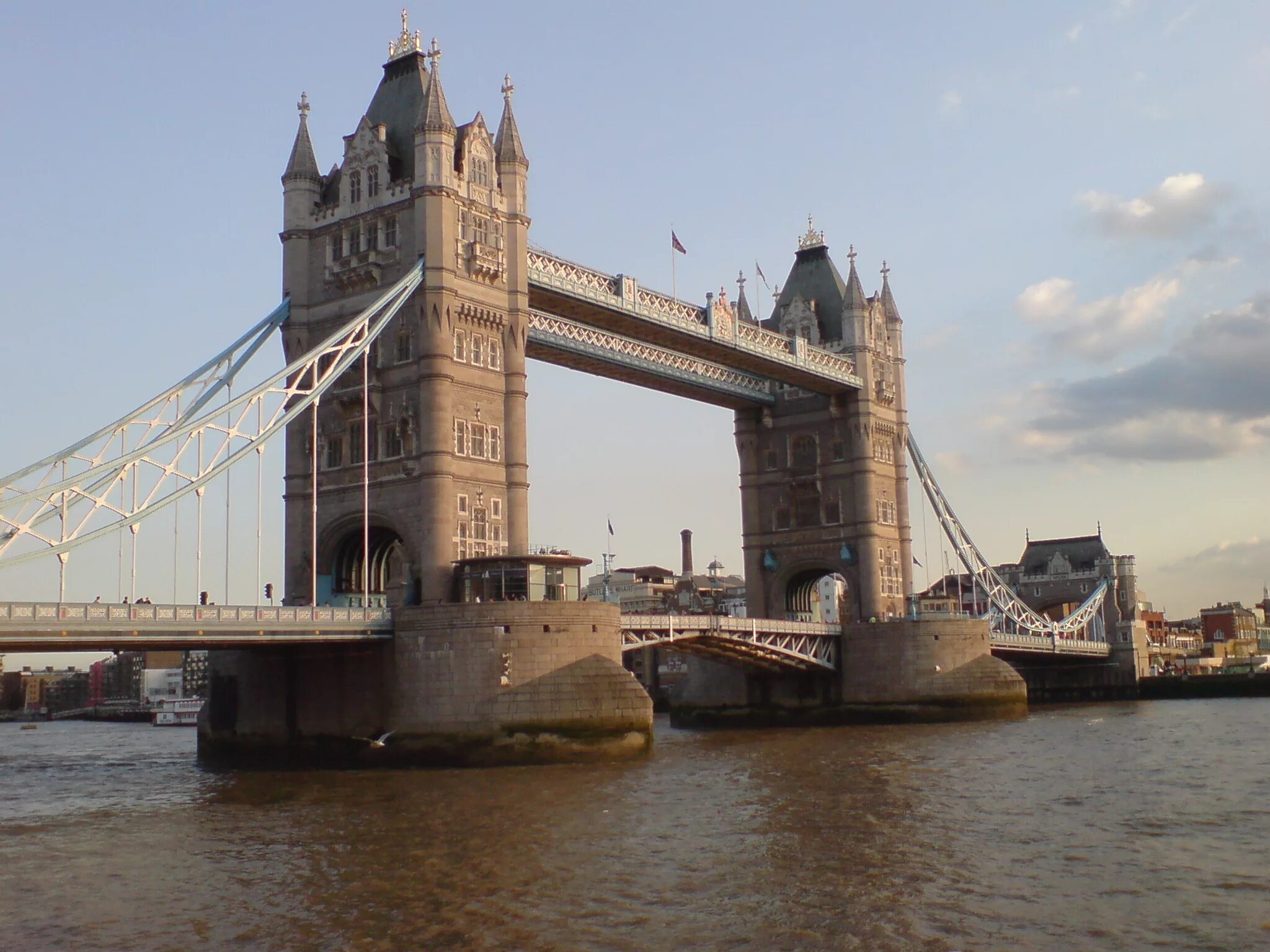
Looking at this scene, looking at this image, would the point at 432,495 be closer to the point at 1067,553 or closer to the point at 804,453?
the point at 804,453

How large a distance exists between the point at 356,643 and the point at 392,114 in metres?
21.8

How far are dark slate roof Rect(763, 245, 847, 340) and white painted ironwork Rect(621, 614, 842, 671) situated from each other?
19.0 meters

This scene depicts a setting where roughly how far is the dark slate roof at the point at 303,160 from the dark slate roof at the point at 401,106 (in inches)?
110

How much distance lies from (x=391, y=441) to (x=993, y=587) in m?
47.9

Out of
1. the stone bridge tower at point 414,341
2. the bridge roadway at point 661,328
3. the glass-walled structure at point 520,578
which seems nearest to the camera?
the glass-walled structure at point 520,578

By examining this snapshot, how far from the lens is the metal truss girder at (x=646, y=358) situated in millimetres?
57375

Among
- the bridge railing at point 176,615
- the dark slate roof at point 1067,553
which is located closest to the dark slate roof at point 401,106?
the bridge railing at point 176,615

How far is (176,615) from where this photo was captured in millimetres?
38469

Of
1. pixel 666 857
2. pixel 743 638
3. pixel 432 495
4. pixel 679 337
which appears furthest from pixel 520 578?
pixel 666 857

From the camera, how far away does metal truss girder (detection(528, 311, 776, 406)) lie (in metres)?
57.4

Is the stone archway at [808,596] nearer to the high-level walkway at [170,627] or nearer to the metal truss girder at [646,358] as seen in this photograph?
the metal truss girder at [646,358]

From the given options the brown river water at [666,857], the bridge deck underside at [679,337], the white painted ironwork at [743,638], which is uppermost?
the bridge deck underside at [679,337]

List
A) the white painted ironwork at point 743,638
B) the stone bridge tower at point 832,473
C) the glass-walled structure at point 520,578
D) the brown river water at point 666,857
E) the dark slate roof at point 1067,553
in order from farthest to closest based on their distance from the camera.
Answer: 1. the dark slate roof at point 1067,553
2. the stone bridge tower at point 832,473
3. the white painted ironwork at point 743,638
4. the glass-walled structure at point 520,578
5. the brown river water at point 666,857

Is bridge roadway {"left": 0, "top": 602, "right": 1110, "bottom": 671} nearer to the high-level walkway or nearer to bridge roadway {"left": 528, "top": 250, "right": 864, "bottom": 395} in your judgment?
the high-level walkway
